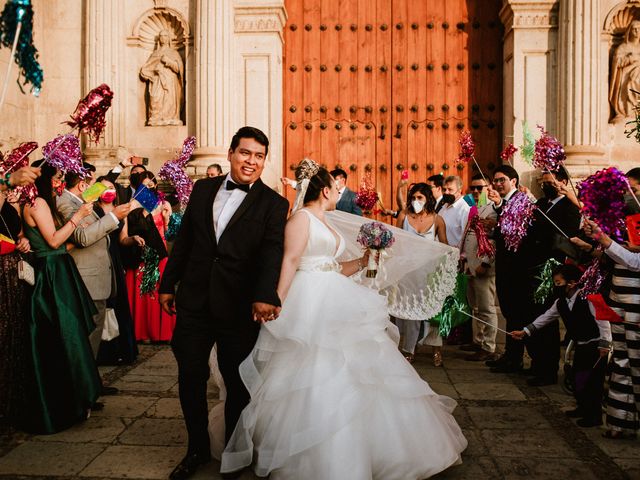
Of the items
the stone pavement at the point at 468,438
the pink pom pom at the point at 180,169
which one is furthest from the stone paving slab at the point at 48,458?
the pink pom pom at the point at 180,169

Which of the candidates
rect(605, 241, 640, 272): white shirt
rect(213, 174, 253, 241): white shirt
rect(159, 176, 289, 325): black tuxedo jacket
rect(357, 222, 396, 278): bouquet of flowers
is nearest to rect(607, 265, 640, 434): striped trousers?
rect(605, 241, 640, 272): white shirt

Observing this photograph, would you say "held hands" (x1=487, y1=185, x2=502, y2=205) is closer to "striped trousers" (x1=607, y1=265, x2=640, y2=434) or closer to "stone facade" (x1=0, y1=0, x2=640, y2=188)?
"striped trousers" (x1=607, y1=265, x2=640, y2=434)

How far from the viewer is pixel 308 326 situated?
147 inches

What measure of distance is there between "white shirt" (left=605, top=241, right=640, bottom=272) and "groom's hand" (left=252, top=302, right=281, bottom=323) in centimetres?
223

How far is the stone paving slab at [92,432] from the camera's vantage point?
4.48 meters

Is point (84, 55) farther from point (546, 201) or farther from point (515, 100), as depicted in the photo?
point (546, 201)

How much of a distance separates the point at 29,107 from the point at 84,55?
110 cm

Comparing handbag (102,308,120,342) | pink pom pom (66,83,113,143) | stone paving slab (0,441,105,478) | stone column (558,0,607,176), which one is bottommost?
stone paving slab (0,441,105,478)

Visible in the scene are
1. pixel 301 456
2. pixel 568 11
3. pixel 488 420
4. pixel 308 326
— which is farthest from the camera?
pixel 568 11

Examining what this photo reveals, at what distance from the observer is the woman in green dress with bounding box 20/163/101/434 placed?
15.2ft

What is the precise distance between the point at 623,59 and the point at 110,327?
23.9 feet

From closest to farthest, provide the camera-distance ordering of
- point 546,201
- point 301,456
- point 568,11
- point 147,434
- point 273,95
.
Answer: point 301,456 → point 147,434 → point 546,201 → point 568,11 → point 273,95

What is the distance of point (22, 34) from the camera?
10.1 feet

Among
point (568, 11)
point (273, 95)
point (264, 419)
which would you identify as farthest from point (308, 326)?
point (568, 11)
